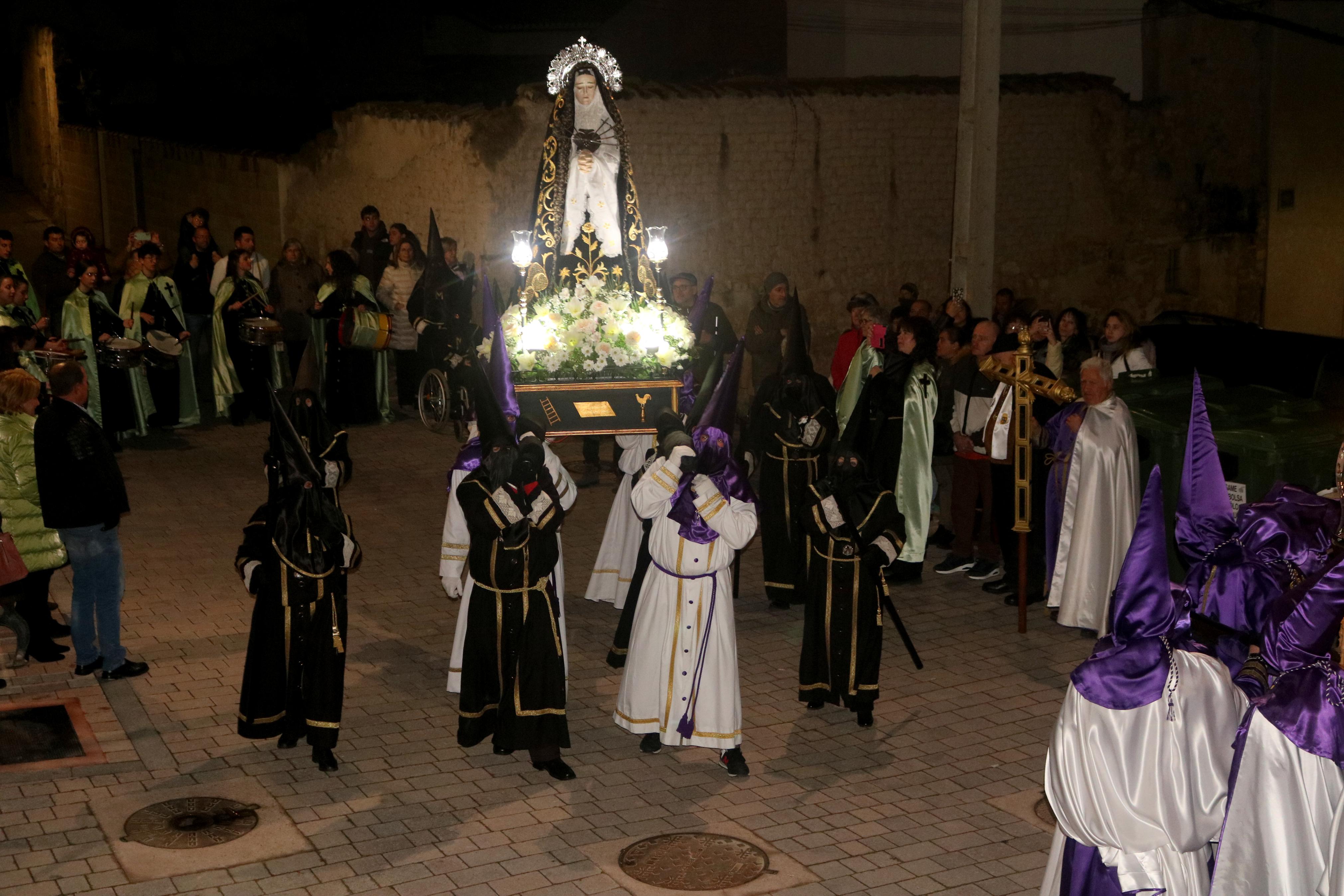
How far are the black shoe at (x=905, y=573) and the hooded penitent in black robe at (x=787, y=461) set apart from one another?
0.83 meters

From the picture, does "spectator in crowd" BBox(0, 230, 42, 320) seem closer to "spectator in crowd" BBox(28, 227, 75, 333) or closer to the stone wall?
"spectator in crowd" BBox(28, 227, 75, 333)

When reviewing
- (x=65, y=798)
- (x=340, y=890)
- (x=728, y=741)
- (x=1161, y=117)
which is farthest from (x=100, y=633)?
(x=1161, y=117)

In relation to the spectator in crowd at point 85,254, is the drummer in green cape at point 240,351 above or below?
below

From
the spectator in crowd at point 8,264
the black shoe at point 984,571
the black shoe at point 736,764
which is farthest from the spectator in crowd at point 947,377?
A: the spectator in crowd at point 8,264

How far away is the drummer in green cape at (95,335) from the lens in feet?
46.8

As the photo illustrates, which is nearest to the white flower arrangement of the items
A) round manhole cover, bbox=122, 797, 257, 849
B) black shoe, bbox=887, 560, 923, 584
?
black shoe, bbox=887, 560, 923, 584

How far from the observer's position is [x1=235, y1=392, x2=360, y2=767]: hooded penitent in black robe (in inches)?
308

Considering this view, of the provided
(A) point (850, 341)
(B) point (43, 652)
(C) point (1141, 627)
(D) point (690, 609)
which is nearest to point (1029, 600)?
(A) point (850, 341)

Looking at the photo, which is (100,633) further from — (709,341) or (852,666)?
(709,341)

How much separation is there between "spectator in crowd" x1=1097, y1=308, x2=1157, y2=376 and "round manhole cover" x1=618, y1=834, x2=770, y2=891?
19.1 feet

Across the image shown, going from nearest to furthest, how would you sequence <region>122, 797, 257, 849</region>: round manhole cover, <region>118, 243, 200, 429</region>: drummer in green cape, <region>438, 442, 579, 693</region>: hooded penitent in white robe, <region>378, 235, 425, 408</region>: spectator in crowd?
<region>122, 797, 257, 849</region>: round manhole cover, <region>438, 442, 579, 693</region>: hooded penitent in white robe, <region>118, 243, 200, 429</region>: drummer in green cape, <region>378, 235, 425, 408</region>: spectator in crowd

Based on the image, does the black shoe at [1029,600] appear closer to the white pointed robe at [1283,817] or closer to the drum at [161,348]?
the white pointed robe at [1283,817]

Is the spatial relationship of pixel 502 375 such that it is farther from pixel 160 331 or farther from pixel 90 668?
pixel 160 331

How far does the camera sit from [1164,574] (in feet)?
16.6
